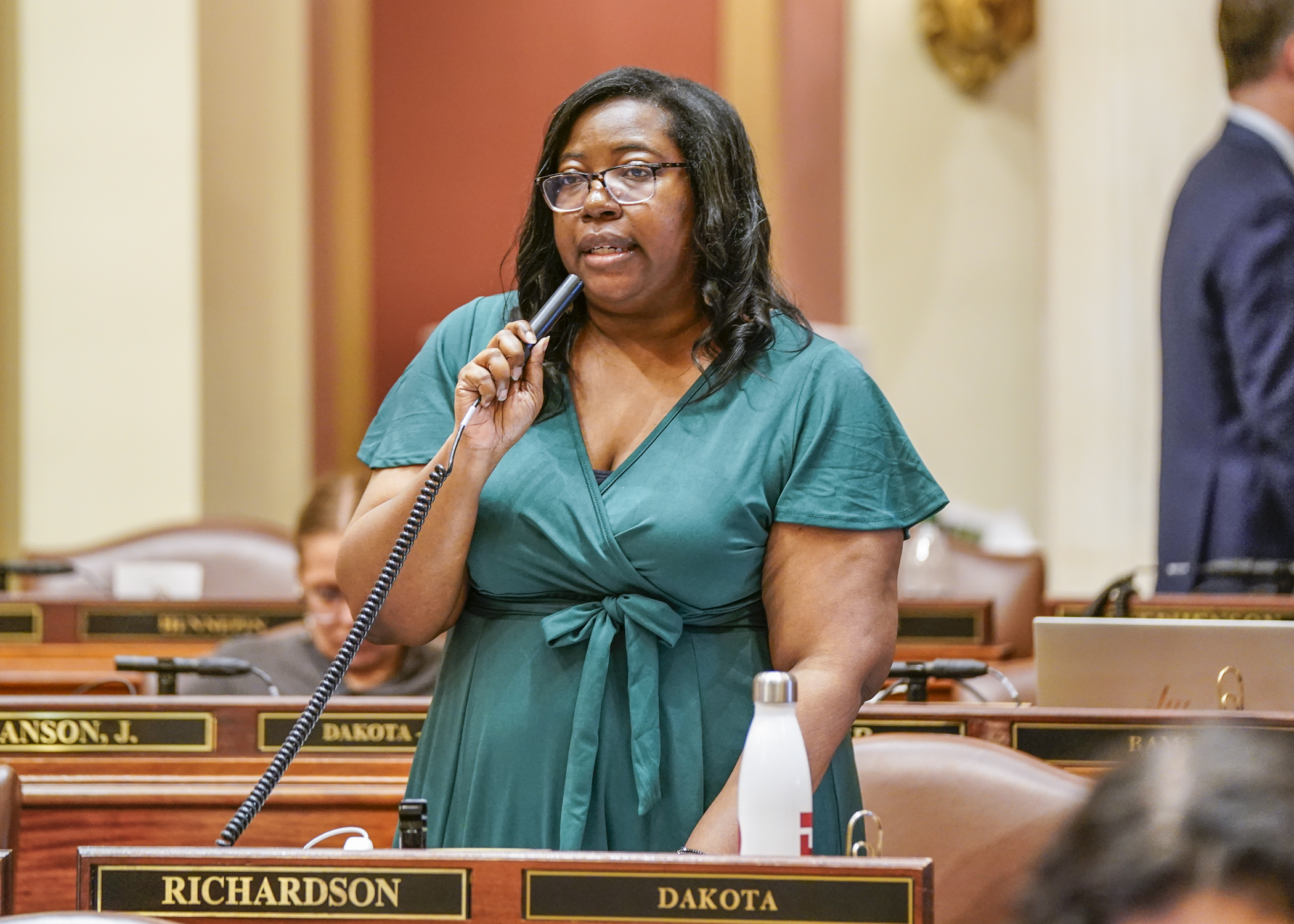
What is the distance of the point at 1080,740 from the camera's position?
2123 mm

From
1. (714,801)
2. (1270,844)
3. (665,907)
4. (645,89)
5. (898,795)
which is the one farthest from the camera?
(898,795)

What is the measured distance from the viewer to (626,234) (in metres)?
1.69

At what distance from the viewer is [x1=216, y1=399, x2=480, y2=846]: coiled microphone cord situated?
4.88 ft

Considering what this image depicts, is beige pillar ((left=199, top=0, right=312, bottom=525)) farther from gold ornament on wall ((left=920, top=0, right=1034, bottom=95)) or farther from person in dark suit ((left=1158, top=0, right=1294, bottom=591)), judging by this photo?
person in dark suit ((left=1158, top=0, right=1294, bottom=591))

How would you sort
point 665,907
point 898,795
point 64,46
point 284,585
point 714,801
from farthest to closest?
1. point 64,46
2. point 284,585
3. point 898,795
4. point 714,801
5. point 665,907

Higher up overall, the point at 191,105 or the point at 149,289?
the point at 191,105

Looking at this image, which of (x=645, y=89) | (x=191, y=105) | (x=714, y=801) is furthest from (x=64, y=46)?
(x=714, y=801)

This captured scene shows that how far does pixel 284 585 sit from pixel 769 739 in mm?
3137

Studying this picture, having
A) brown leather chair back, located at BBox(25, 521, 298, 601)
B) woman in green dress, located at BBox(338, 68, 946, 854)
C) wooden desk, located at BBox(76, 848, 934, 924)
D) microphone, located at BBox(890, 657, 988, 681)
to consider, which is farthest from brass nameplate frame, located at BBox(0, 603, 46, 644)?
wooden desk, located at BBox(76, 848, 934, 924)

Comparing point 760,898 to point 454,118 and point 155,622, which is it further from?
point 454,118

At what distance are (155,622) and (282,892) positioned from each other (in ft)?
7.54

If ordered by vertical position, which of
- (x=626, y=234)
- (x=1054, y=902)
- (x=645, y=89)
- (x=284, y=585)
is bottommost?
(x=284, y=585)

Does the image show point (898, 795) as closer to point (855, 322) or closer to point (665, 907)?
point (665, 907)

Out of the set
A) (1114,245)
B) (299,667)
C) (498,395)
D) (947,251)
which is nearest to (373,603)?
(498,395)
